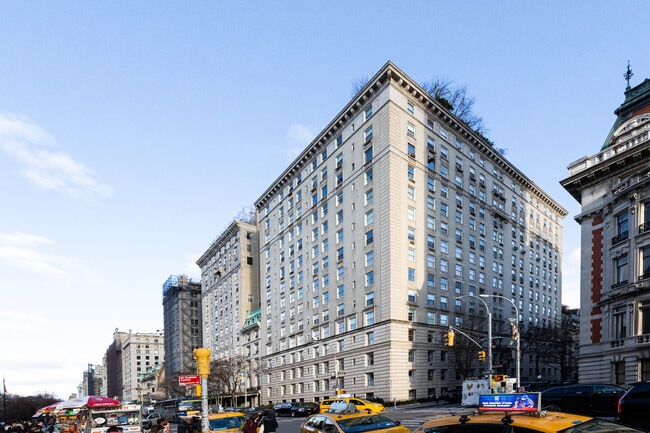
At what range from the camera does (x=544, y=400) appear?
22.6m

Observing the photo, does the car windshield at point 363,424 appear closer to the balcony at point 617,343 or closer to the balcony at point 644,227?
the balcony at point 644,227

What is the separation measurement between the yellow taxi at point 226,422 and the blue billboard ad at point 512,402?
12.2 m

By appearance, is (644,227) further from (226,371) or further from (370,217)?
(226,371)

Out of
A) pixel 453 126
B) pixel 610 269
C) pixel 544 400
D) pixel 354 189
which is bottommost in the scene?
pixel 544 400

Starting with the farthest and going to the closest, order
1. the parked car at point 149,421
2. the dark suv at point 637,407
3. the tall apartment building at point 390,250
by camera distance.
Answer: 1. the tall apartment building at point 390,250
2. the parked car at point 149,421
3. the dark suv at point 637,407

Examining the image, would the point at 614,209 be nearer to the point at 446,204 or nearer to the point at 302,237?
the point at 446,204

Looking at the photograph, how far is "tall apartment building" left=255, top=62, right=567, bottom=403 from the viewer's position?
179 ft

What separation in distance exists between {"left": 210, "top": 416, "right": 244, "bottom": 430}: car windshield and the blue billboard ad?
1236cm

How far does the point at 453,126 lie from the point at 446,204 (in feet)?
38.3

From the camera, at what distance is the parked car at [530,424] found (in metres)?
5.96

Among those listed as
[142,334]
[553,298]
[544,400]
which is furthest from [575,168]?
[142,334]

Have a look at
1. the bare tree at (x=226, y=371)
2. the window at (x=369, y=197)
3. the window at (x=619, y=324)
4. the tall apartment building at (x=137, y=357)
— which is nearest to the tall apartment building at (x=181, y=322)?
the bare tree at (x=226, y=371)

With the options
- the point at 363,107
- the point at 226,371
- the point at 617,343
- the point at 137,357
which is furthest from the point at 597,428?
the point at 137,357

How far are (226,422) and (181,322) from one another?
12061 centimetres
